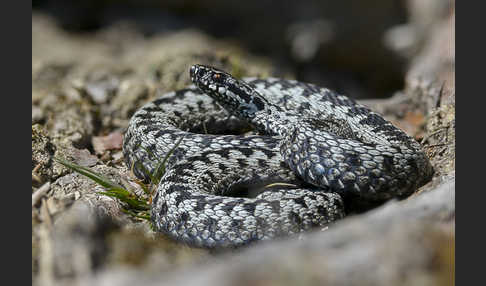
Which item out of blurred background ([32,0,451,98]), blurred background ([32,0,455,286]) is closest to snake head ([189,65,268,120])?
blurred background ([32,0,455,286])

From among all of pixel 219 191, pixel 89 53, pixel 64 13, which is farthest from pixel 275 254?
pixel 64 13

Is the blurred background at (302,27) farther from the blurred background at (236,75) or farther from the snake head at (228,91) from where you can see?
the snake head at (228,91)

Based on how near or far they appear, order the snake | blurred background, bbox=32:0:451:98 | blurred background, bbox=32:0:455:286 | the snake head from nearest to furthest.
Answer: blurred background, bbox=32:0:455:286 → the snake → the snake head → blurred background, bbox=32:0:451:98

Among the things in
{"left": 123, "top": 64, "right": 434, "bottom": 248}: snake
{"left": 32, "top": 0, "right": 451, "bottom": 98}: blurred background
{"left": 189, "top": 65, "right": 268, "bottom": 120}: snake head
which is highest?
{"left": 32, "top": 0, "right": 451, "bottom": 98}: blurred background

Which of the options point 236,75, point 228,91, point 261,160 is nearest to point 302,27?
point 236,75

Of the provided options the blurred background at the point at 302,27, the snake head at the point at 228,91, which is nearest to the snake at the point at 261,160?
the snake head at the point at 228,91

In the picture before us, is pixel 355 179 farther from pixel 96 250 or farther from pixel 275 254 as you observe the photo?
pixel 96 250

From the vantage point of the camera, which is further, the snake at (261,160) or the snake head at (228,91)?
the snake head at (228,91)

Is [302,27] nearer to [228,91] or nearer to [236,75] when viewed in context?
[236,75]

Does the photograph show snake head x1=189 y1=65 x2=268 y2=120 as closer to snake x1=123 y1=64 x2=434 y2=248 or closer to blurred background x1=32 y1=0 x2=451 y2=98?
snake x1=123 y1=64 x2=434 y2=248
